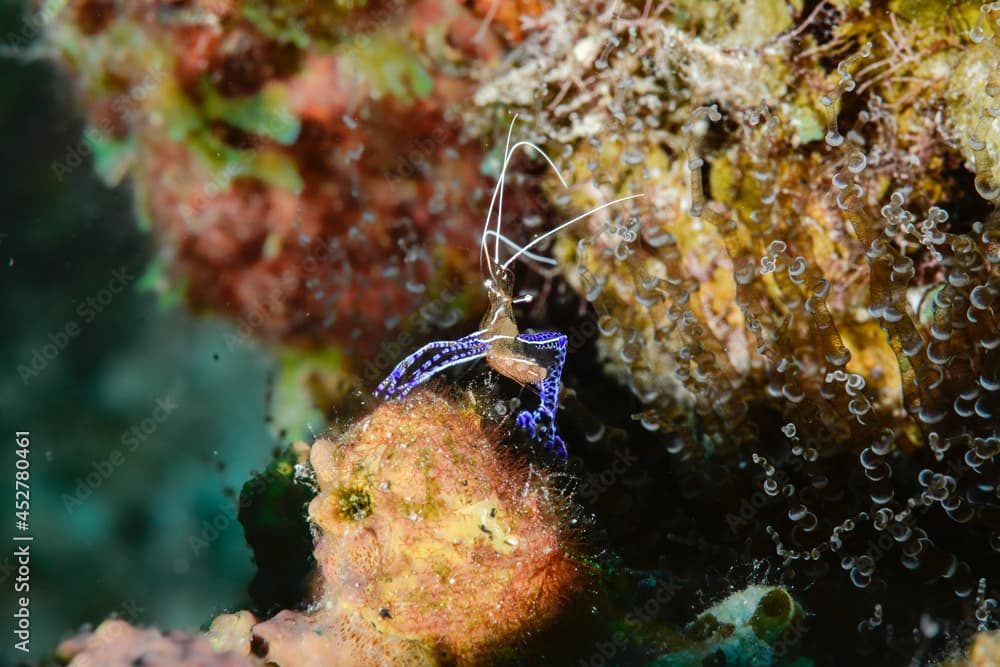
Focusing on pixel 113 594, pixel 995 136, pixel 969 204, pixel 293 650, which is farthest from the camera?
pixel 113 594

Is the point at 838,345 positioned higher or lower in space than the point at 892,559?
higher

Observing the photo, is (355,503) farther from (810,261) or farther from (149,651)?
(810,261)

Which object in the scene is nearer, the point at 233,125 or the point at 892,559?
the point at 892,559

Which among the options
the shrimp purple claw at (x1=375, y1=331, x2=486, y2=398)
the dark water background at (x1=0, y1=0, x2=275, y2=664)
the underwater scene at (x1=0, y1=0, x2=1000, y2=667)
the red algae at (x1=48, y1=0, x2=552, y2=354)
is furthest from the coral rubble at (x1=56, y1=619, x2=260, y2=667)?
the red algae at (x1=48, y1=0, x2=552, y2=354)

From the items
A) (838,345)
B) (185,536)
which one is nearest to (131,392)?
(185,536)

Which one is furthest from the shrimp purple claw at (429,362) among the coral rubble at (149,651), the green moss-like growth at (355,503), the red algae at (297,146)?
the coral rubble at (149,651)

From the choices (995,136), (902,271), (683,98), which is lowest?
(902,271)

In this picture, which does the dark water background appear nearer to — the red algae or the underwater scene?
the underwater scene

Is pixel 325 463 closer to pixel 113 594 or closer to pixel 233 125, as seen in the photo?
pixel 233 125
